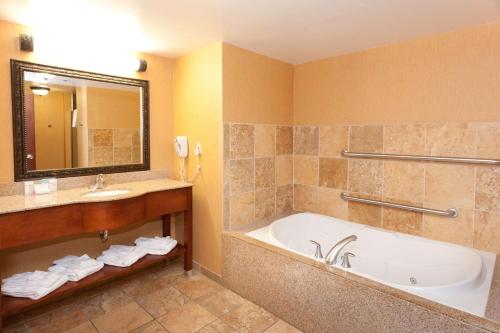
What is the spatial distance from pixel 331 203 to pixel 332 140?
58 centimetres

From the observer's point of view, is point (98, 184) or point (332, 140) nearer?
point (98, 184)

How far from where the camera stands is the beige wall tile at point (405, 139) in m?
2.21

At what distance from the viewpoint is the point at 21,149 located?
200 cm

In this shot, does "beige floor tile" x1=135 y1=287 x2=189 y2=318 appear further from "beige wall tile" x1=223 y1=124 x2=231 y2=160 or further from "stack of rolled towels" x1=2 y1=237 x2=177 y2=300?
"beige wall tile" x1=223 y1=124 x2=231 y2=160

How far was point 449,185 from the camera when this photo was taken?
82.4 inches

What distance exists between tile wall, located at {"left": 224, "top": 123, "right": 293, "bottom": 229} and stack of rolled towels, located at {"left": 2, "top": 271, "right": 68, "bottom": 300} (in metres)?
1.20

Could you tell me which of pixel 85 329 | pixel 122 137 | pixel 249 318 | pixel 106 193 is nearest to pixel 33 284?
pixel 85 329

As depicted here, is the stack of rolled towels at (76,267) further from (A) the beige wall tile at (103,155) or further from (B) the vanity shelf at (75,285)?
(A) the beige wall tile at (103,155)

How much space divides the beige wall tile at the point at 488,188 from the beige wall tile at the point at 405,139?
1.27ft

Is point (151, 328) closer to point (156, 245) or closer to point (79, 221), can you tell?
point (156, 245)

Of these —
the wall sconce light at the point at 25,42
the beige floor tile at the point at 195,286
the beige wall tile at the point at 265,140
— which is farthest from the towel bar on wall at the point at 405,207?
the wall sconce light at the point at 25,42

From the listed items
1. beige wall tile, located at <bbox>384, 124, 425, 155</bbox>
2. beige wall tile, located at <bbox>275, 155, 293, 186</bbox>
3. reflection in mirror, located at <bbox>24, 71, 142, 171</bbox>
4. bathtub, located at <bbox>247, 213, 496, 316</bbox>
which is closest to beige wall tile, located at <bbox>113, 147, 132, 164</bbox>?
reflection in mirror, located at <bbox>24, 71, 142, 171</bbox>

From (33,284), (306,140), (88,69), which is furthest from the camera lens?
(306,140)

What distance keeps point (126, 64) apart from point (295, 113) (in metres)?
1.61
